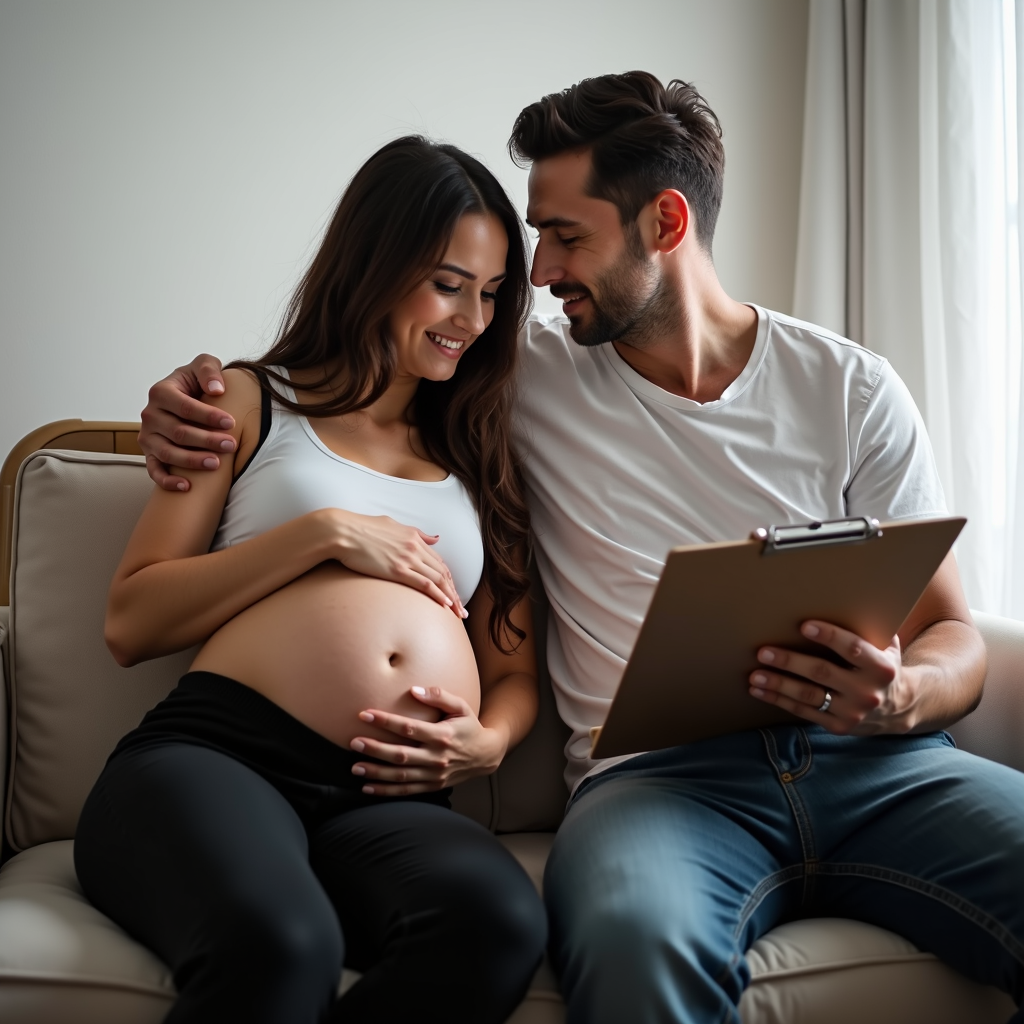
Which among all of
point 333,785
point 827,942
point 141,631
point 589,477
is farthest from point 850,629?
point 141,631

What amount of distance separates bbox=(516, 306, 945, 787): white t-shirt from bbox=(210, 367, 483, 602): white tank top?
143 millimetres

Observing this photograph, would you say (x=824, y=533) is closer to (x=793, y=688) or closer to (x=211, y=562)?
(x=793, y=688)

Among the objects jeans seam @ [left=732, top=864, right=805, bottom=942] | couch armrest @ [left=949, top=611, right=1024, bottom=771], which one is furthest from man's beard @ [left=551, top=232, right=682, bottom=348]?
jeans seam @ [left=732, top=864, right=805, bottom=942]

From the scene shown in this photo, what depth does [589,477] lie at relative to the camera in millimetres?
1490

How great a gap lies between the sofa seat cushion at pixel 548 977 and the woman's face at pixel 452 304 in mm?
797

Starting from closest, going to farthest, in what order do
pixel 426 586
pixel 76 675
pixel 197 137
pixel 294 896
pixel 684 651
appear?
pixel 294 896 < pixel 684 651 < pixel 426 586 < pixel 76 675 < pixel 197 137

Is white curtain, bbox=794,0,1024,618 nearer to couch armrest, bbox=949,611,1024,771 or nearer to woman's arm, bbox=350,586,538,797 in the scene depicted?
couch armrest, bbox=949,611,1024,771

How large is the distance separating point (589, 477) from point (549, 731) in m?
0.38

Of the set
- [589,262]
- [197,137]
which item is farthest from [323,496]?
[197,137]

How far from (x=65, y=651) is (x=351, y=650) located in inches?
18.6

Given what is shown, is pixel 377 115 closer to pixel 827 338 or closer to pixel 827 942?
pixel 827 338

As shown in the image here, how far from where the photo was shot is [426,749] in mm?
1216

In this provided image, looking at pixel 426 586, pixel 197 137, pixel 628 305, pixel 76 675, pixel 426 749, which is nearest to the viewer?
pixel 426 749

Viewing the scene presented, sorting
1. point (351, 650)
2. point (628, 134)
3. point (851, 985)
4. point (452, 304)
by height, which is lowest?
point (851, 985)
